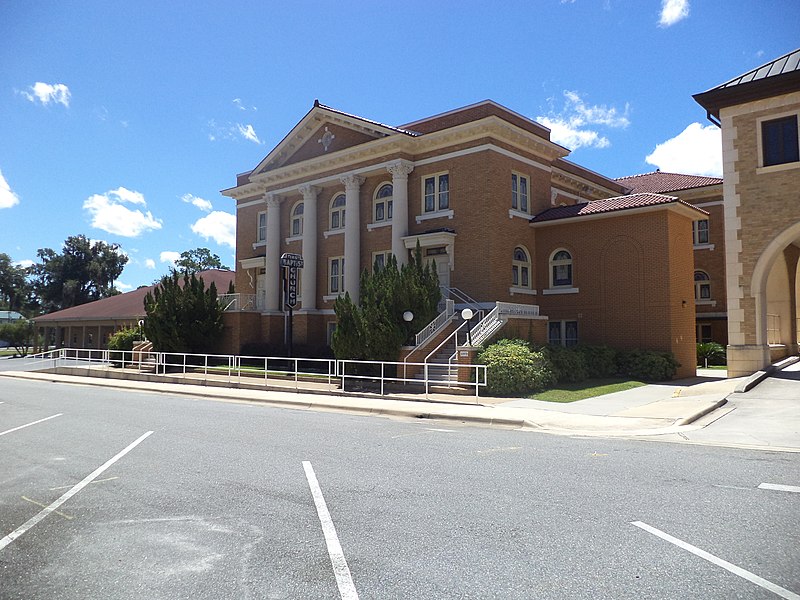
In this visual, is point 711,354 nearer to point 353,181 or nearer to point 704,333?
point 704,333

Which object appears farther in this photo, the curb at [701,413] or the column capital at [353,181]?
the column capital at [353,181]

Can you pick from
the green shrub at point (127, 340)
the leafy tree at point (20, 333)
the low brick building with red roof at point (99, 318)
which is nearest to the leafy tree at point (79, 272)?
the leafy tree at point (20, 333)

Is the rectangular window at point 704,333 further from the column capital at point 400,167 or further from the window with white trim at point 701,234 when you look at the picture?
the column capital at point 400,167

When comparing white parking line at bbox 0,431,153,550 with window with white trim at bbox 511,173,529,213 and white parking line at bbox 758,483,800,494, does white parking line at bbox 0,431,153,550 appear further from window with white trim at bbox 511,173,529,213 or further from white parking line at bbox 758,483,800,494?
window with white trim at bbox 511,173,529,213

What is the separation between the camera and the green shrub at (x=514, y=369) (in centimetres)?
1798

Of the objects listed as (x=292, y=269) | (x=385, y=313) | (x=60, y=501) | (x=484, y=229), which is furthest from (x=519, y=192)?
(x=60, y=501)

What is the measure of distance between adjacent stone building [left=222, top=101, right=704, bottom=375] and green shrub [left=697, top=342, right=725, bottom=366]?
5333mm

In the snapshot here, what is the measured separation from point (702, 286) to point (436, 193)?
17858 mm

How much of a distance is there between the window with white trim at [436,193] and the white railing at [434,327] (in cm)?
661

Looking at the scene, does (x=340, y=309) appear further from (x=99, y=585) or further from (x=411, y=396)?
(x=99, y=585)

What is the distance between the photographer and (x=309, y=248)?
32938 millimetres

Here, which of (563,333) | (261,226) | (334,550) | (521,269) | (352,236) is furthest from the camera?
(261,226)

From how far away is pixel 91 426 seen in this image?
41.3 ft

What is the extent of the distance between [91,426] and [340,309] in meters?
9.98
